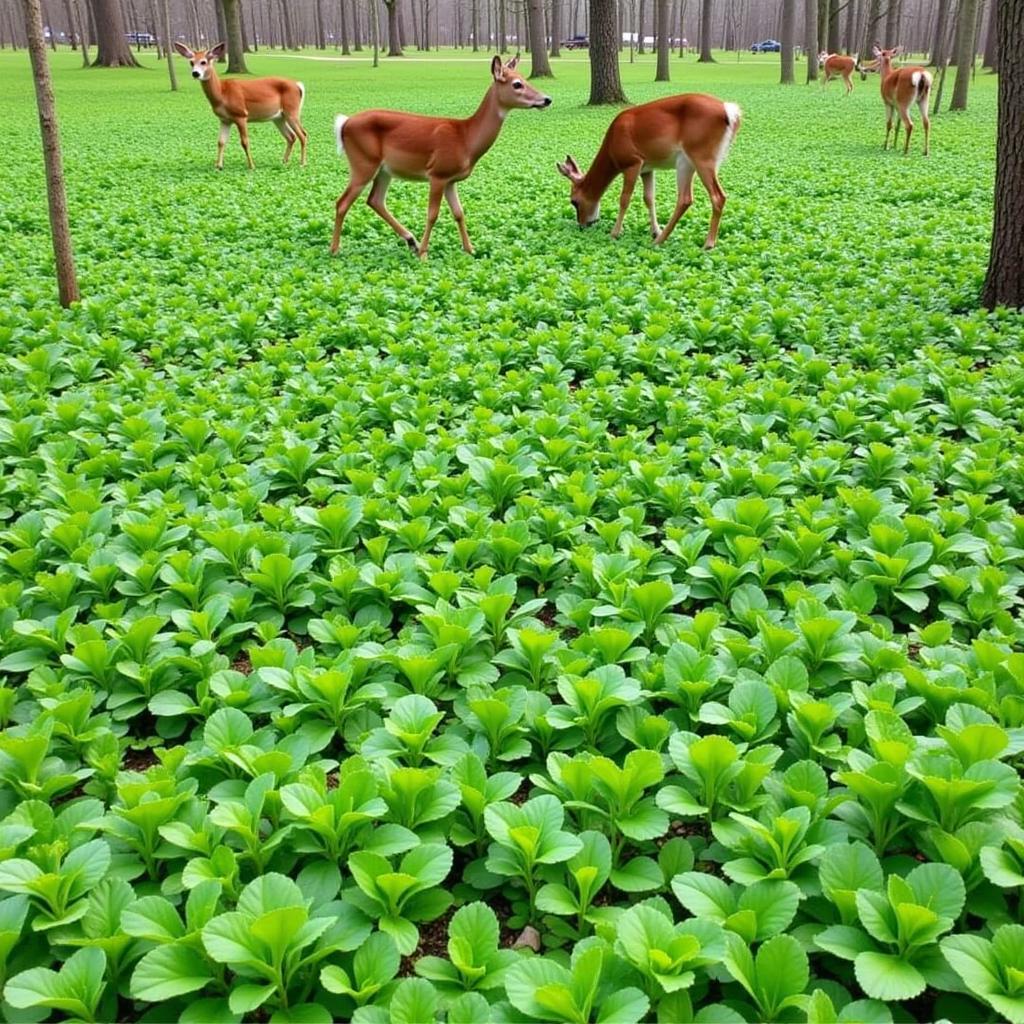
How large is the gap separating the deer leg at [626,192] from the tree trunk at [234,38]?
25.2m

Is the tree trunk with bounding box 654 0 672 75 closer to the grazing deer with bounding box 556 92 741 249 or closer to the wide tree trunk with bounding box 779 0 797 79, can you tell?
the wide tree trunk with bounding box 779 0 797 79

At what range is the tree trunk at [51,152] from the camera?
21.2ft

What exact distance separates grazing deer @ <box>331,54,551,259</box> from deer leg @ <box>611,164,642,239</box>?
1.25 meters

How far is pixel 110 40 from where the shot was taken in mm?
36875

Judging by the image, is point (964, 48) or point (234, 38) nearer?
point (964, 48)

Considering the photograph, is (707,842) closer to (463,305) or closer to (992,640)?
(992,640)

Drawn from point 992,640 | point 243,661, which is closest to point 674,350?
point 992,640

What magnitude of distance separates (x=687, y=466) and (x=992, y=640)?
6.14ft

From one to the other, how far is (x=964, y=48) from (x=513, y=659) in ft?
70.0

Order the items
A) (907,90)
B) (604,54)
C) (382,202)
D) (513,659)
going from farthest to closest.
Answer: (604,54) → (907,90) → (382,202) → (513,659)

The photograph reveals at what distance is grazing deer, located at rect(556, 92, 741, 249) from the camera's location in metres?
9.01

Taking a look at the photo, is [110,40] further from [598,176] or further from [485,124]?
[485,124]

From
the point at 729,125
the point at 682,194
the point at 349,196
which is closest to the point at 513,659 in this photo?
the point at 349,196

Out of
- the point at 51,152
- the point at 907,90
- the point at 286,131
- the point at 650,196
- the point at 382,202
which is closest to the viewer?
the point at 51,152
